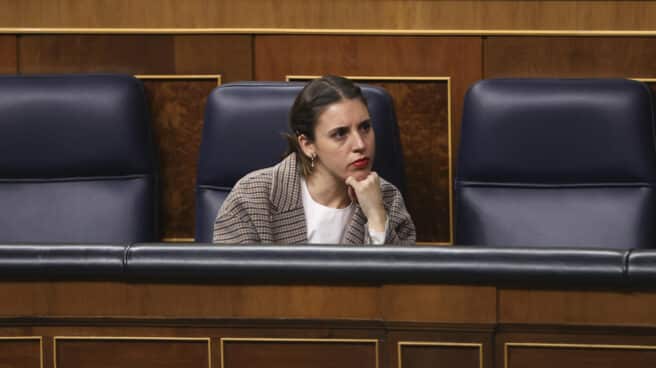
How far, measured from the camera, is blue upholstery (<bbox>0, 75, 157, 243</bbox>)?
110 cm

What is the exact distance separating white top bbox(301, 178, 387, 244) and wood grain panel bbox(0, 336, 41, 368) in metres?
0.40

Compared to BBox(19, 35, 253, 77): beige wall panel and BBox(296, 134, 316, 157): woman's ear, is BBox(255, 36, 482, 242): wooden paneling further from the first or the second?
BBox(296, 134, 316, 157): woman's ear

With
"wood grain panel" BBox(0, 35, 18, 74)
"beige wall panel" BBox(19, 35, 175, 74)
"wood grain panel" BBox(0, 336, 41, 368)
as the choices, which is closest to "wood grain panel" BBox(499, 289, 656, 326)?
Answer: "wood grain panel" BBox(0, 336, 41, 368)

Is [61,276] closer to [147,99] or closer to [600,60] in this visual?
[147,99]

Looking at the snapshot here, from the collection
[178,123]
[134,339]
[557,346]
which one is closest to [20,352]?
[134,339]

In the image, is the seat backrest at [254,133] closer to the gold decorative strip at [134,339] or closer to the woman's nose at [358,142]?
the woman's nose at [358,142]

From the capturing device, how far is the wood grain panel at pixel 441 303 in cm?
61

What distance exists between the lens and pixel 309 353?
62 centimetres

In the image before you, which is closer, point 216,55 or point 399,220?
point 399,220

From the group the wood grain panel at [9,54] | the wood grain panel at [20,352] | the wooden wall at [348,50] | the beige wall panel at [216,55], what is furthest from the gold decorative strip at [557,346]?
the wood grain panel at [9,54]

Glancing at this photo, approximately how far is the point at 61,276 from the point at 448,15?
27.4 inches

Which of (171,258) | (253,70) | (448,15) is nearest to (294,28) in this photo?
(253,70)

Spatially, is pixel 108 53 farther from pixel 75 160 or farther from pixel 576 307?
pixel 576 307

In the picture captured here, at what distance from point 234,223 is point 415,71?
34 centimetres
